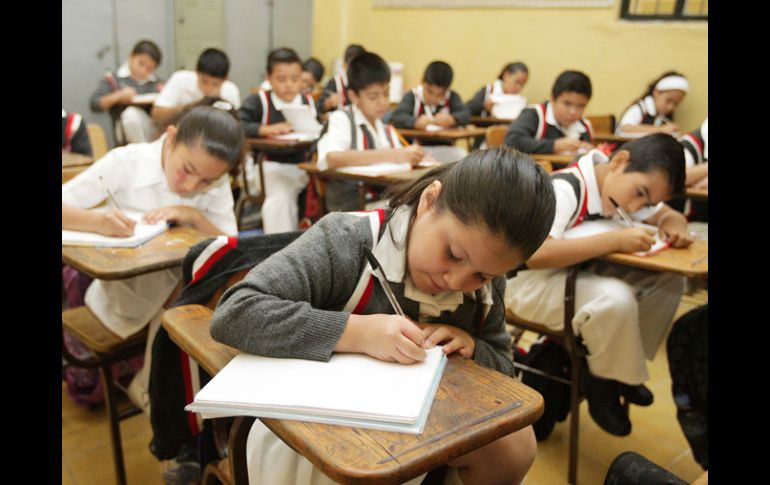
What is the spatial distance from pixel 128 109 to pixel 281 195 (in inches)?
75.3

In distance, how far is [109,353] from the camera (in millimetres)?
1481

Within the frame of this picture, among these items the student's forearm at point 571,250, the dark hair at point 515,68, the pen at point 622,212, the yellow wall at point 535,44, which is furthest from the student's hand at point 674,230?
the dark hair at point 515,68

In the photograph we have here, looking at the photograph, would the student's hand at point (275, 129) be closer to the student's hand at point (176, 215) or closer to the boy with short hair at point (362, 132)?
the boy with short hair at point (362, 132)

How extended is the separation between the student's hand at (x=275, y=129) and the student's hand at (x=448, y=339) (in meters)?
2.79

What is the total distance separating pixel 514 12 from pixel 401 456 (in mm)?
5853

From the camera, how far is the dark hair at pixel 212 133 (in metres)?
1.69

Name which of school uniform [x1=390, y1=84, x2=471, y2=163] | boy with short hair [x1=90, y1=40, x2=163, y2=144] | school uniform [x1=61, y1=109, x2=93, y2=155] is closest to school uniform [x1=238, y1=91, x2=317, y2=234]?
school uniform [x1=61, y1=109, x2=93, y2=155]

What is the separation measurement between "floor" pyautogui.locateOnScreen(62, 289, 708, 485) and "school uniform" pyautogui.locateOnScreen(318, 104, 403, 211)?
1.38m

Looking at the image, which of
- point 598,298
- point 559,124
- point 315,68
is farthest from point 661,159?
point 315,68

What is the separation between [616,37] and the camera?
5.11 meters

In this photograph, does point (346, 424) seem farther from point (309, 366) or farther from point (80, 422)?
point (80, 422)

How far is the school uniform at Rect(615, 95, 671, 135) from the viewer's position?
15.5ft
